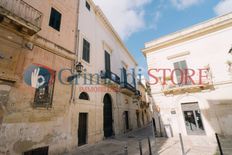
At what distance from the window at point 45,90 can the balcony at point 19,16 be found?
190 cm

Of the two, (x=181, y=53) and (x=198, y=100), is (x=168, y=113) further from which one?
(x=181, y=53)

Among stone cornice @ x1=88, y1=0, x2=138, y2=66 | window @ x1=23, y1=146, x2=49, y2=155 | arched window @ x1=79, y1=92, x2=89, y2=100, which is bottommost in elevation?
window @ x1=23, y1=146, x2=49, y2=155

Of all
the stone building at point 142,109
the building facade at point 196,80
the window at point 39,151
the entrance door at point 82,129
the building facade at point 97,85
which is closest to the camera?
the window at point 39,151

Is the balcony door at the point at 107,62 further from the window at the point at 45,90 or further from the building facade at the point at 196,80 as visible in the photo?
the window at the point at 45,90

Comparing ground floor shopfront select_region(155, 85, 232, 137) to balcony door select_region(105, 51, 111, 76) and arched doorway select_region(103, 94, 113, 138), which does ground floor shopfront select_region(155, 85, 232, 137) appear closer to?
arched doorway select_region(103, 94, 113, 138)

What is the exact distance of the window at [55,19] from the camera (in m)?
7.57

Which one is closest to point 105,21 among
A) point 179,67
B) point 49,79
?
point 179,67

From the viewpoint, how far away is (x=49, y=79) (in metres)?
6.64

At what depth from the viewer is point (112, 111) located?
11.8 m

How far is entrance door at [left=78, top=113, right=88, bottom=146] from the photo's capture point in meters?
7.69

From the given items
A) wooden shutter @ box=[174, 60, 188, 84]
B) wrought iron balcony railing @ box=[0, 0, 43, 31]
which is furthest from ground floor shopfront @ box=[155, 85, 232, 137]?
wrought iron balcony railing @ box=[0, 0, 43, 31]

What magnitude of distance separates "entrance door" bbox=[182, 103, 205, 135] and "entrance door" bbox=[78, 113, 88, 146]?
790 centimetres

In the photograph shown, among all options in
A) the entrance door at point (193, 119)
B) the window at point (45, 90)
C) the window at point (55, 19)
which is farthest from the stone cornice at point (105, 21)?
the entrance door at point (193, 119)

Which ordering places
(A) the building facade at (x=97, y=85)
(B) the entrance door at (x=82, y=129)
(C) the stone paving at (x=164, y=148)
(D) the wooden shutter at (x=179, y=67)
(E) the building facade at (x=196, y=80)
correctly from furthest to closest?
(D) the wooden shutter at (x=179, y=67) < (E) the building facade at (x=196, y=80) < (A) the building facade at (x=97, y=85) < (B) the entrance door at (x=82, y=129) < (C) the stone paving at (x=164, y=148)
